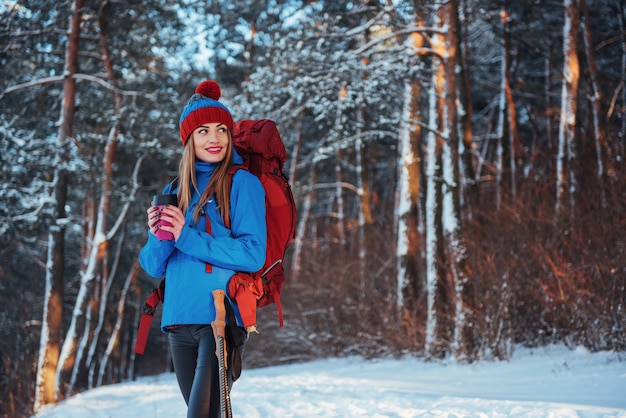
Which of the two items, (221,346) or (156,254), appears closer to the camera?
(221,346)

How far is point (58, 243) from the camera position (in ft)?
38.6

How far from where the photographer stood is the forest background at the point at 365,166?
9359 mm

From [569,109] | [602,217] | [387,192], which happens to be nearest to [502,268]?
[602,217]

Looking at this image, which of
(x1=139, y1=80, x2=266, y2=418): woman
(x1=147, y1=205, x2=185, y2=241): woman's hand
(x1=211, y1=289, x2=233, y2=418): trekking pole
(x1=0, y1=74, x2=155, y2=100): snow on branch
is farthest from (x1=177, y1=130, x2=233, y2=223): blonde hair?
(x1=0, y1=74, x2=155, y2=100): snow on branch

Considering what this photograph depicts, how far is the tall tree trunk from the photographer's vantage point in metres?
11.5

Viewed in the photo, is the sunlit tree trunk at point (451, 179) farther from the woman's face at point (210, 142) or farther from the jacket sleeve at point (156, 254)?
the jacket sleeve at point (156, 254)

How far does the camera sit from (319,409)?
606cm

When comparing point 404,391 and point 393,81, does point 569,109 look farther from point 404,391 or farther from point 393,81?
point 404,391

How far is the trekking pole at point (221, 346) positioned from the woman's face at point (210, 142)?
605mm

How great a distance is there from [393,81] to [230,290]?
8602mm

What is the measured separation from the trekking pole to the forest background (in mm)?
6162

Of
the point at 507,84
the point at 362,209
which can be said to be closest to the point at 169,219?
the point at 362,209

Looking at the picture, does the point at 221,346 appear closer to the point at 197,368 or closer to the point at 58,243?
the point at 197,368

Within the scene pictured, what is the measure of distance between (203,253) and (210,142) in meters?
0.53
